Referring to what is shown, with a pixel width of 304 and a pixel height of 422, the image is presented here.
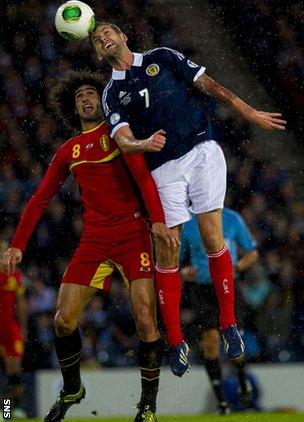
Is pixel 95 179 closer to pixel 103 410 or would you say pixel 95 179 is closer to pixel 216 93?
pixel 216 93

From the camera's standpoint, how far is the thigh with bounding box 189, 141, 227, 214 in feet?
25.0

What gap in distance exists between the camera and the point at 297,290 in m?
12.0

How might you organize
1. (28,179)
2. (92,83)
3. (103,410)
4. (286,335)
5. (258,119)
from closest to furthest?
(258,119)
(92,83)
(103,410)
(286,335)
(28,179)

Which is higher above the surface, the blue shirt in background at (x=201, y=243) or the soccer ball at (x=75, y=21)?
the soccer ball at (x=75, y=21)

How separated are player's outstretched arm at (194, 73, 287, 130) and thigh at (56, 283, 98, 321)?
4.56ft

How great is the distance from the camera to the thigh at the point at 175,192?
766cm

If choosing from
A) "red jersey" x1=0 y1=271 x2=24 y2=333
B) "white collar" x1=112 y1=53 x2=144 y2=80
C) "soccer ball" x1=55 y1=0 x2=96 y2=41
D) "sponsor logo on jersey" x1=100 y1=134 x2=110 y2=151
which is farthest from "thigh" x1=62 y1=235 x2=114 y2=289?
A: "red jersey" x1=0 y1=271 x2=24 y2=333

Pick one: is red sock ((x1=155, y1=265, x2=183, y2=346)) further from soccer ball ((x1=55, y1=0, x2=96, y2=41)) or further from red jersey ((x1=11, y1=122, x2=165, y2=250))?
soccer ball ((x1=55, y1=0, x2=96, y2=41))

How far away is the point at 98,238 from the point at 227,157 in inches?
205

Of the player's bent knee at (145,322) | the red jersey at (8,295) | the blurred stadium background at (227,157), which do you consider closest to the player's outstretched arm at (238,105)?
the player's bent knee at (145,322)

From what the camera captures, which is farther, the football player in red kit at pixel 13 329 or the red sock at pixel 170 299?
the football player in red kit at pixel 13 329

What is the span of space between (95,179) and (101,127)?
335 millimetres

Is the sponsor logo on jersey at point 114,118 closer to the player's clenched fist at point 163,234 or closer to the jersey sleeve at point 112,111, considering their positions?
the jersey sleeve at point 112,111

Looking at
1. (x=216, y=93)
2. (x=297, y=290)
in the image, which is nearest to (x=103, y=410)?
(x=297, y=290)
